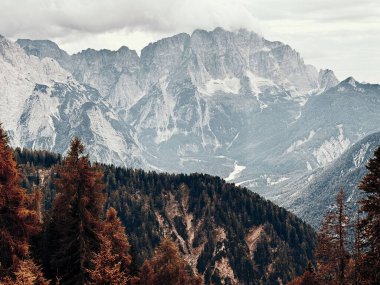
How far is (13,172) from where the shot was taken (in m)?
58.2

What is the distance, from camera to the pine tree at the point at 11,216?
56688 mm

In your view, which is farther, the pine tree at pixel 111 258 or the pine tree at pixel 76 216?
the pine tree at pixel 76 216

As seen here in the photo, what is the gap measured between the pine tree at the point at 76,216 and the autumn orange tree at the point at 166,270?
14322mm

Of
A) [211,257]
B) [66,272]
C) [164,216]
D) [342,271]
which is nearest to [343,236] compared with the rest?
[342,271]

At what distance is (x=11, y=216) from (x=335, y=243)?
3212cm

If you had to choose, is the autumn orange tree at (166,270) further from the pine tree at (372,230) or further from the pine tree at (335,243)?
the pine tree at (372,230)

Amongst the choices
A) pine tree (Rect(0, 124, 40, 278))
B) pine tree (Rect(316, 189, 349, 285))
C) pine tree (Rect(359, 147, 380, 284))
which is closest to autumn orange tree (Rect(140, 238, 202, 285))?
pine tree (Rect(0, 124, 40, 278))

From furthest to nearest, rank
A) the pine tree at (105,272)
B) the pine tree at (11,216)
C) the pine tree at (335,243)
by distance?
1. the pine tree at (11,216)
2. the pine tree at (335,243)
3. the pine tree at (105,272)

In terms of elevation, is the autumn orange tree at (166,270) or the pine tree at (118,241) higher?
the pine tree at (118,241)

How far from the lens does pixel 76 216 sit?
61.0 m

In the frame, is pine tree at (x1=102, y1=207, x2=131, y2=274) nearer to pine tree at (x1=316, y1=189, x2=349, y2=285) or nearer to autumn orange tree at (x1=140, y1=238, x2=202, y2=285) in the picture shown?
autumn orange tree at (x1=140, y1=238, x2=202, y2=285)

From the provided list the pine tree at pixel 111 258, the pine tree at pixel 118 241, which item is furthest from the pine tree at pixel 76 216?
the pine tree at pixel 118 241

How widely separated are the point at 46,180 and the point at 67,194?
13931 centimetres

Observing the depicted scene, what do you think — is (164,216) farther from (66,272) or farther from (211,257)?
(66,272)
